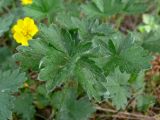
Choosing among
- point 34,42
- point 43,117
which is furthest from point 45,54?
point 43,117

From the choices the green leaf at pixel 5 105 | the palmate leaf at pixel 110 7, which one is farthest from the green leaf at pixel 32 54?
the palmate leaf at pixel 110 7

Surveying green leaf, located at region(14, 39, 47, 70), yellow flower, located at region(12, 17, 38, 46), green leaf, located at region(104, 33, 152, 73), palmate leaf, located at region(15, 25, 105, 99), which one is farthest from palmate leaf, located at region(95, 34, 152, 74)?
yellow flower, located at region(12, 17, 38, 46)

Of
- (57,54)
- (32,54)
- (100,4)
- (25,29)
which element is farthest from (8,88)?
(100,4)

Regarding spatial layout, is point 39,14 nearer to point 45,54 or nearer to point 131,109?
point 45,54

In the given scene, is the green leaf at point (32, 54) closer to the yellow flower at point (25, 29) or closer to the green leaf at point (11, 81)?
the green leaf at point (11, 81)

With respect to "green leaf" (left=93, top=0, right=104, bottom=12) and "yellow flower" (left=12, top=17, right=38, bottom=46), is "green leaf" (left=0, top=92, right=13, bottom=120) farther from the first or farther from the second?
"green leaf" (left=93, top=0, right=104, bottom=12)

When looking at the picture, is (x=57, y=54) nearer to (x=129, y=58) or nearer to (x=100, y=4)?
(x=129, y=58)
